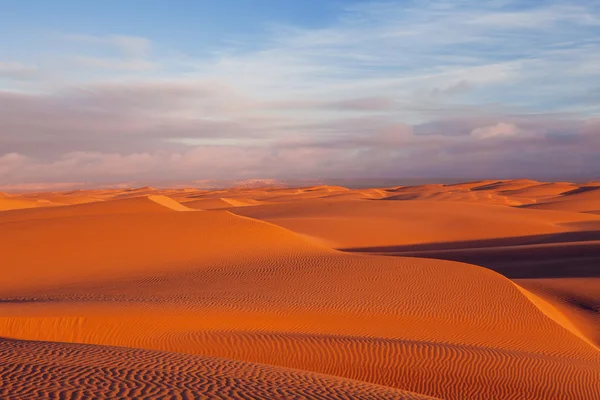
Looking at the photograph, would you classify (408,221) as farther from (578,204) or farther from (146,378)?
(146,378)

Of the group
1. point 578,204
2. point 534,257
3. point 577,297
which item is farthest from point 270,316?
point 578,204

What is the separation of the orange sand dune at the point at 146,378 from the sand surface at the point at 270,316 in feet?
0.11

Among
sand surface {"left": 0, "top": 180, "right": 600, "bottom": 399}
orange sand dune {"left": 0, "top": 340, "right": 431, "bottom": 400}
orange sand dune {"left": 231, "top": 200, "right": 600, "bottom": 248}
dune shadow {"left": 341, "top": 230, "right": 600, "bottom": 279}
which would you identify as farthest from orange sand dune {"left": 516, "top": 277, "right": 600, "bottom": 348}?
orange sand dune {"left": 231, "top": 200, "right": 600, "bottom": 248}

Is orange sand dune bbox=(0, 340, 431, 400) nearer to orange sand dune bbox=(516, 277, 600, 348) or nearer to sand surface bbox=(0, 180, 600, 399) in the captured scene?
sand surface bbox=(0, 180, 600, 399)

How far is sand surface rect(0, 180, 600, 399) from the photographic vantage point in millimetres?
7949

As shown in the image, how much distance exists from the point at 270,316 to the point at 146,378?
6512mm

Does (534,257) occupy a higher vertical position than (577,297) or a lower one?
higher

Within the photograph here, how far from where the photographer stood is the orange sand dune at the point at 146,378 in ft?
21.2

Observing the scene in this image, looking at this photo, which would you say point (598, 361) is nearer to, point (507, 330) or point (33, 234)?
point (507, 330)

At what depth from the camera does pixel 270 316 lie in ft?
44.7

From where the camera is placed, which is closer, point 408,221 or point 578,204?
point 408,221

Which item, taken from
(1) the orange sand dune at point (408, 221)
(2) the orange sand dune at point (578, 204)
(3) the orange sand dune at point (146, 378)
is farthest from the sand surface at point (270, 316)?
(2) the orange sand dune at point (578, 204)

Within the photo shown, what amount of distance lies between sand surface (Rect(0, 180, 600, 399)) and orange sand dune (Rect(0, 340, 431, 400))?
33mm

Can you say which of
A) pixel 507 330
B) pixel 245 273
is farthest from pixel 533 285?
pixel 245 273
